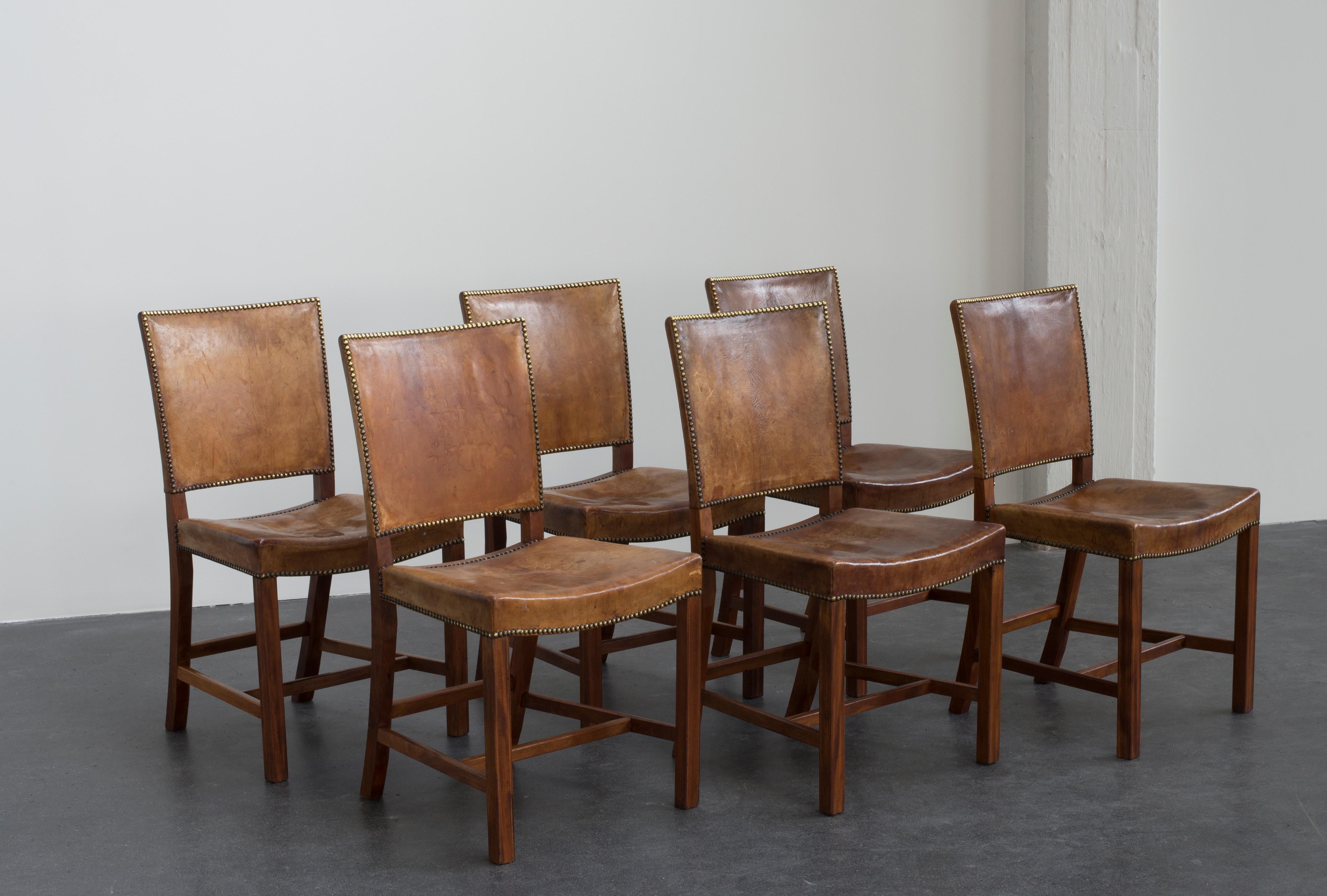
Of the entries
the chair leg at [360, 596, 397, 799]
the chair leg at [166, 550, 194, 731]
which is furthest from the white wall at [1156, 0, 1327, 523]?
the chair leg at [166, 550, 194, 731]

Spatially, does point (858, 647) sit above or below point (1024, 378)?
below

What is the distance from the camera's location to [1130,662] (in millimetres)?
2922

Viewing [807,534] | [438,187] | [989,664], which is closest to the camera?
[989,664]

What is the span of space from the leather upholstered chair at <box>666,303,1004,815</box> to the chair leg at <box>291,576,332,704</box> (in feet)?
3.43

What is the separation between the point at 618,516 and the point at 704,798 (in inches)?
28.7

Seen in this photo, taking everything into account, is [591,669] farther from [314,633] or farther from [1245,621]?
[1245,621]

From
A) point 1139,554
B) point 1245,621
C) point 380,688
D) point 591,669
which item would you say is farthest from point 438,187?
point 1245,621

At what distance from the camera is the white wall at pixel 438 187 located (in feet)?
13.6

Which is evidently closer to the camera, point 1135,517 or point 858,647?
point 1135,517

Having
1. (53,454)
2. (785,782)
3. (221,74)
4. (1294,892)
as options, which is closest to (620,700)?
(785,782)

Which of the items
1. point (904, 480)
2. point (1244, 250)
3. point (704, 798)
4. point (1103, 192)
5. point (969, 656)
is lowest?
point (704, 798)

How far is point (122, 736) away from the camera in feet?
10.5

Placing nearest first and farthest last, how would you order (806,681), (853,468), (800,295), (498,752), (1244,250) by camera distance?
(498,752) < (806,681) < (853,468) < (800,295) < (1244,250)

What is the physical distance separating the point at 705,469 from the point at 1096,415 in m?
2.52
